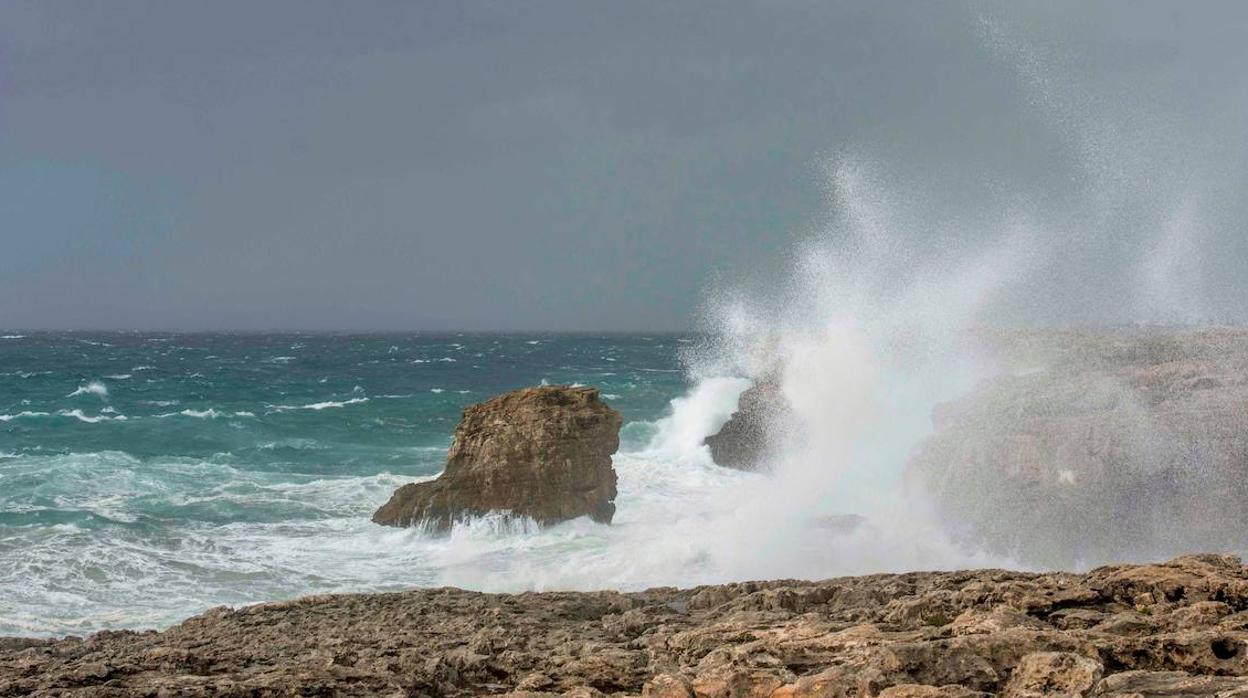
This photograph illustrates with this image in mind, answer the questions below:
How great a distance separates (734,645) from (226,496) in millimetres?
26212

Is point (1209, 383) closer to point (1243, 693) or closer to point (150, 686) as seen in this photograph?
point (1243, 693)

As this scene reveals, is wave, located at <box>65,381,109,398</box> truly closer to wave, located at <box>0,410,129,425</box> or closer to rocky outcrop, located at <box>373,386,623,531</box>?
wave, located at <box>0,410,129,425</box>

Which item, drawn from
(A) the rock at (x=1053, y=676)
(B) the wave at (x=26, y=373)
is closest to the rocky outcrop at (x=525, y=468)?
(A) the rock at (x=1053, y=676)

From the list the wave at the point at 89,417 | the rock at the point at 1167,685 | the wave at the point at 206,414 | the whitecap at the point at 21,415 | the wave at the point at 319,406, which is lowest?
the whitecap at the point at 21,415

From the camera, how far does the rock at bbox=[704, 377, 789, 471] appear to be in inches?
1481

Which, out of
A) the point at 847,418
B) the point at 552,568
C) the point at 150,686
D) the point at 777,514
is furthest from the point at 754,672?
the point at 847,418

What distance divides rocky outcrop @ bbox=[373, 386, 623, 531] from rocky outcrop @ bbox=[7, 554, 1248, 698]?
13346 millimetres

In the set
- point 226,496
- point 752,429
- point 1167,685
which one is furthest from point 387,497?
point 1167,685

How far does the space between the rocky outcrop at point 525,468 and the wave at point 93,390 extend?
46.4 meters

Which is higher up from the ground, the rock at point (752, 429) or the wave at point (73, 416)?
the rock at point (752, 429)

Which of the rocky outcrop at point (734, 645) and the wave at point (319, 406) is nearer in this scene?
the rocky outcrop at point (734, 645)

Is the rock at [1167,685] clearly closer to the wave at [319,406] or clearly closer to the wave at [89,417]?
the wave at [89,417]

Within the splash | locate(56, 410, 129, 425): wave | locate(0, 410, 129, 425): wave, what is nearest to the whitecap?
locate(0, 410, 129, 425): wave

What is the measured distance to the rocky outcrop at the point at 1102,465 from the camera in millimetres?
Answer: 19984
